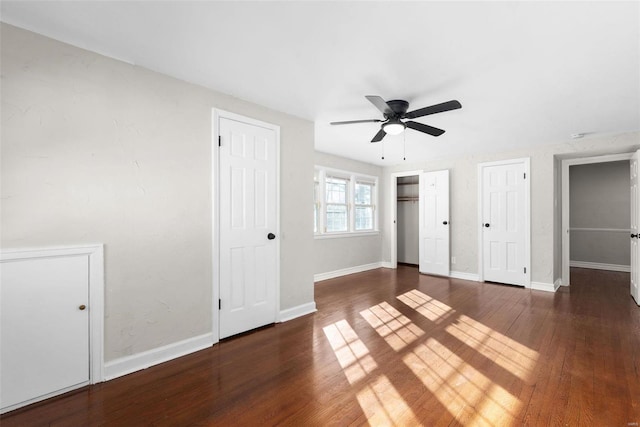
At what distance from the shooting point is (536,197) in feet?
16.0

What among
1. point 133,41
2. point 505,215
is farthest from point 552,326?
point 133,41

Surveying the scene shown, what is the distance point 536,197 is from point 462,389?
4081mm

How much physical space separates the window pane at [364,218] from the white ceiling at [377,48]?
11.0 ft

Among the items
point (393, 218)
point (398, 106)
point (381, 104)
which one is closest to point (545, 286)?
point (393, 218)

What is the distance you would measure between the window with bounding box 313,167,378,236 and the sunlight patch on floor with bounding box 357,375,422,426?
360 centimetres

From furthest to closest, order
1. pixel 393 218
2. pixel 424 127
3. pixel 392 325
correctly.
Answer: pixel 393 218, pixel 392 325, pixel 424 127

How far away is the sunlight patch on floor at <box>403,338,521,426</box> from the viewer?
5.92 feet

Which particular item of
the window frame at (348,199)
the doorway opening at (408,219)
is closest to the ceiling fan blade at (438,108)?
the window frame at (348,199)

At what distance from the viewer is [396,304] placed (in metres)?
4.06

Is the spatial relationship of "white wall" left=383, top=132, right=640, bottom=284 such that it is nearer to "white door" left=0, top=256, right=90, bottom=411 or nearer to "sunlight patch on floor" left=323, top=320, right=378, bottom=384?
"sunlight patch on floor" left=323, top=320, right=378, bottom=384

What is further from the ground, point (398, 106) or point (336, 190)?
point (398, 106)

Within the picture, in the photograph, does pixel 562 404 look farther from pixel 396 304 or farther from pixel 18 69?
pixel 18 69

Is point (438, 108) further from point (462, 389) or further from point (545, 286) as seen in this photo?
point (545, 286)

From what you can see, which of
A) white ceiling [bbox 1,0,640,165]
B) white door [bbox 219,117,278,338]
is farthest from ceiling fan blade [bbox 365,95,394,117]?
white door [bbox 219,117,278,338]
